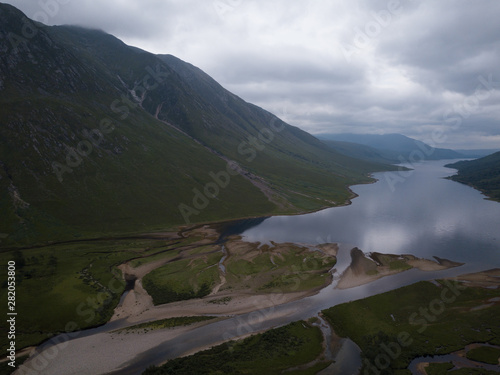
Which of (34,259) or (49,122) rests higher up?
(49,122)

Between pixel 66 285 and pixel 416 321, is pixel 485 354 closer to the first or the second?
pixel 416 321

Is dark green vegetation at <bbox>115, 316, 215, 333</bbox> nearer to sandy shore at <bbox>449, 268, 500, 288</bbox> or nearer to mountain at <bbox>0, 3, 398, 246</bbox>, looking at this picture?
Result: mountain at <bbox>0, 3, 398, 246</bbox>

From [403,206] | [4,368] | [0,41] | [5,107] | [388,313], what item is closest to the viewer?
[4,368]

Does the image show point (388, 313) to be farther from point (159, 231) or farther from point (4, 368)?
point (159, 231)

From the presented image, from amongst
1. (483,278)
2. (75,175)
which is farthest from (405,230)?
(75,175)

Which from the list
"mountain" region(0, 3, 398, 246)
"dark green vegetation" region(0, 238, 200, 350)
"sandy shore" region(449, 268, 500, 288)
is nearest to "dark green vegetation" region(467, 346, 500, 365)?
"sandy shore" region(449, 268, 500, 288)

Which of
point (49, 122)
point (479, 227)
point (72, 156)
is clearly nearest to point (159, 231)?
point (72, 156)
